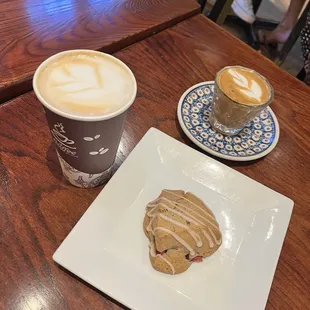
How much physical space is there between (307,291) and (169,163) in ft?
1.20

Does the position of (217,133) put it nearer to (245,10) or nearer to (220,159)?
(220,159)

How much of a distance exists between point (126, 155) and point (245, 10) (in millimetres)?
2124

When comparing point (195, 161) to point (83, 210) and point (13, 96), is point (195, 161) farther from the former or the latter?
point (13, 96)

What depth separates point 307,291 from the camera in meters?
0.68

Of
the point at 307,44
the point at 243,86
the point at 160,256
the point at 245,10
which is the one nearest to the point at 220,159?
the point at 243,86

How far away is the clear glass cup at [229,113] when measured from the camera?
0.85 m

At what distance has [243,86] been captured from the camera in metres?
0.93

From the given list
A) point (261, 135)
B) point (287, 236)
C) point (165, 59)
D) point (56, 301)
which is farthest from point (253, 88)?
point (56, 301)

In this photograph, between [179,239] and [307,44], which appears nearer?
[179,239]

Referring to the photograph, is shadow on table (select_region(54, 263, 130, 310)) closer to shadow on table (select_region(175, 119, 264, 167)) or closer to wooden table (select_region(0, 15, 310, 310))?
wooden table (select_region(0, 15, 310, 310))

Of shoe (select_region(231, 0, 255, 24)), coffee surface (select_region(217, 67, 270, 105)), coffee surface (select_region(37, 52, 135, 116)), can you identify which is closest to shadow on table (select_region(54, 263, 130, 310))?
coffee surface (select_region(37, 52, 135, 116))

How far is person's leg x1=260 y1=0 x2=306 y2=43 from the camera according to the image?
7.16 ft

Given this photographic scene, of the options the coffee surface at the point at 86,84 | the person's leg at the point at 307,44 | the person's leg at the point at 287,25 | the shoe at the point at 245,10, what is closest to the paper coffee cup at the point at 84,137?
the coffee surface at the point at 86,84

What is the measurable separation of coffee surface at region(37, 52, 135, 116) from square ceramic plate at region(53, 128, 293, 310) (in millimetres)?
186
